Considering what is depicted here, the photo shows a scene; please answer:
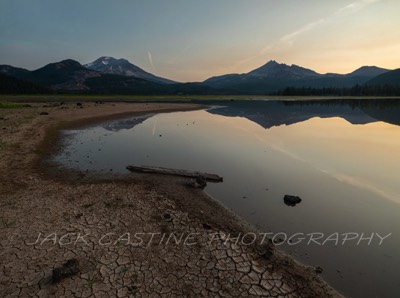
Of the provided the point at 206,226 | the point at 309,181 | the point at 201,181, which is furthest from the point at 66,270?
the point at 309,181

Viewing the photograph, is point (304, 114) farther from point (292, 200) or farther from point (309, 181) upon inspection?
point (292, 200)

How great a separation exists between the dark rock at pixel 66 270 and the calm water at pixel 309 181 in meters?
7.46

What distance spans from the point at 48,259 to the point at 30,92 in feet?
675

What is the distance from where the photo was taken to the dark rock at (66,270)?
24.1 ft

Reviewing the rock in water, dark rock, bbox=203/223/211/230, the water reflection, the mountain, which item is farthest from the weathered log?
the mountain

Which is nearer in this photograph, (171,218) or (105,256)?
(105,256)

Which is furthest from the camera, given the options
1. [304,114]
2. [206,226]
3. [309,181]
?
[304,114]

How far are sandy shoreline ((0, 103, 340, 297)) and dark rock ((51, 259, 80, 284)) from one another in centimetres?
Result: 11

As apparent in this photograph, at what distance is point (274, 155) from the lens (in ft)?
79.0

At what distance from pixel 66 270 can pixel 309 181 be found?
15.1m

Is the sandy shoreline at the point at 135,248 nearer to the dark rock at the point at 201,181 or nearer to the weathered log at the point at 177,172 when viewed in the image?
the dark rock at the point at 201,181

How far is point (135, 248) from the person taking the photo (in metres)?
9.12

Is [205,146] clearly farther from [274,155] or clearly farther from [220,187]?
[220,187]

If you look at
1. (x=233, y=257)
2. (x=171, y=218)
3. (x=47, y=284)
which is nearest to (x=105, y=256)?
(x=47, y=284)
